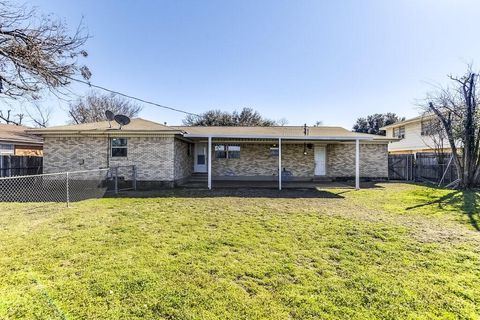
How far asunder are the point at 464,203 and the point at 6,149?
2333 cm

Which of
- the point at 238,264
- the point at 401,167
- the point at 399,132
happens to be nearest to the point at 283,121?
the point at 399,132

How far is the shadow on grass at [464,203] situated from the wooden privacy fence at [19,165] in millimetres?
17358

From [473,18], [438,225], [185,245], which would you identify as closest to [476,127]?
[473,18]

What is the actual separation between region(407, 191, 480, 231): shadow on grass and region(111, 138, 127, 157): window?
455 inches

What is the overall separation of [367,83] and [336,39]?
5.29m

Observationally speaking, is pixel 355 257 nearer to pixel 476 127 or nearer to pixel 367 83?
pixel 476 127

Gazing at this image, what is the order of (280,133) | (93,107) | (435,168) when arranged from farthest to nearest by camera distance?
(93,107), (435,168), (280,133)

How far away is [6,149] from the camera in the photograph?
666 inches

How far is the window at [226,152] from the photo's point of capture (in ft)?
54.6

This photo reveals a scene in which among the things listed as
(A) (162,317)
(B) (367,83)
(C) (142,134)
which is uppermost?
(B) (367,83)

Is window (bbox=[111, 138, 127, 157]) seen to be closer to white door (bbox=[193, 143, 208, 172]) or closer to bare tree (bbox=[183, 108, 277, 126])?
white door (bbox=[193, 143, 208, 172])

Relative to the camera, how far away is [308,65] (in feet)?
51.3

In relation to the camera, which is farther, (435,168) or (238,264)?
(435,168)

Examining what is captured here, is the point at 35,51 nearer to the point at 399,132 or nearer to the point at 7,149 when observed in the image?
the point at 7,149
